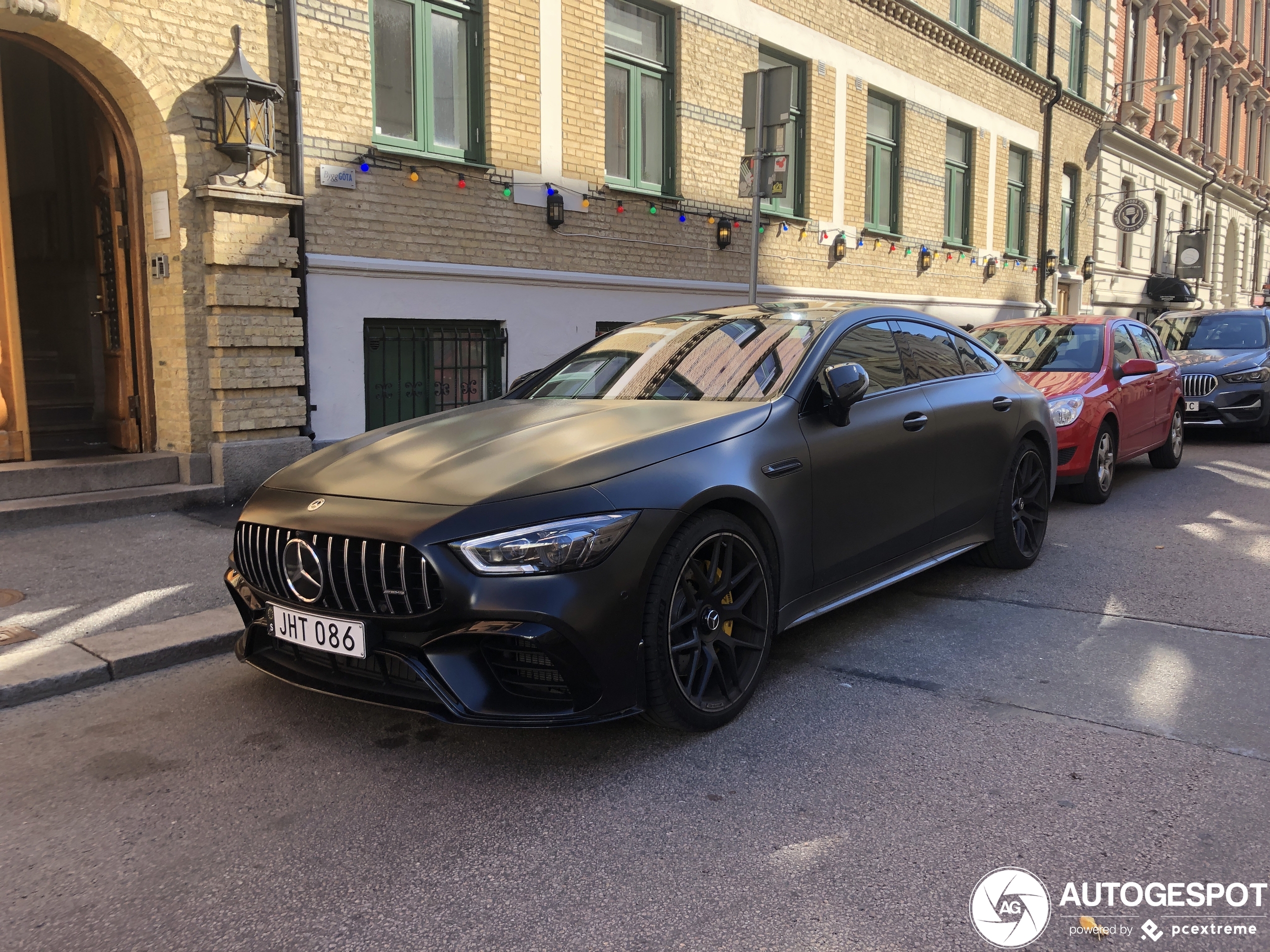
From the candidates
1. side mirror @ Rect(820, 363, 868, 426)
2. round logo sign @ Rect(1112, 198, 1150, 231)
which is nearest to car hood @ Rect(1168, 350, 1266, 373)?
side mirror @ Rect(820, 363, 868, 426)

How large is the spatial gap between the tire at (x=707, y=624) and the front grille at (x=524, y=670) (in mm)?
340

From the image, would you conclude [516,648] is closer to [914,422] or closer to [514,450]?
[514,450]

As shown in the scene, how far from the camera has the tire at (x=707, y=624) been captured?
344cm

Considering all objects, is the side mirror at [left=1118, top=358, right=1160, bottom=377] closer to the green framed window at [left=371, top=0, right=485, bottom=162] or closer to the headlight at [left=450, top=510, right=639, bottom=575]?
the green framed window at [left=371, top=0, right=485, bottom=162]

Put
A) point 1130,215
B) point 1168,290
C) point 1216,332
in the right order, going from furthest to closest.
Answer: point 1168,290 → point 1130,215 → point 1216,332

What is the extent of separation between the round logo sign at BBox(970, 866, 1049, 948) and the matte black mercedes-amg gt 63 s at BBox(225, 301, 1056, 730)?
3.90ft

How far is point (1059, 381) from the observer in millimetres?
8516

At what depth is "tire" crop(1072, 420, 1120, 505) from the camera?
27.2 ft

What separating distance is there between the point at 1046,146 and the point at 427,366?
712 inches

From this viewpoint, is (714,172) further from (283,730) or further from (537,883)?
(537,883)

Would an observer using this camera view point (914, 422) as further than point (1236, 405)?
No

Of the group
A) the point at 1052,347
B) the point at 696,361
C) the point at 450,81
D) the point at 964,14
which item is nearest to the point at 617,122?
the point at 450,81

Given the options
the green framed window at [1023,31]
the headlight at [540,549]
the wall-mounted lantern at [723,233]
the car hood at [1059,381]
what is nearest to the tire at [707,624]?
the headlight at [540,549]

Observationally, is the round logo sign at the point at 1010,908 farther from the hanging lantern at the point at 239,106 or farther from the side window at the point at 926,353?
the hanging lantern at the point at 239,106
